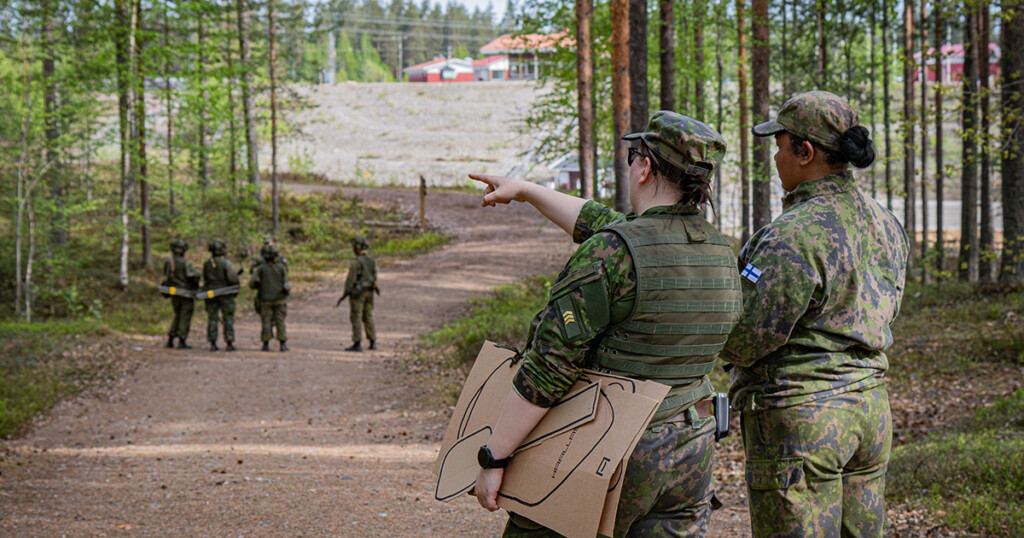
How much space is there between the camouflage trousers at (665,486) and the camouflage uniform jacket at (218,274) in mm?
12537

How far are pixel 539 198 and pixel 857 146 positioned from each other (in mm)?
1216

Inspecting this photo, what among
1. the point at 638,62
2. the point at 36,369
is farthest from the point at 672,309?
the point at 36,369

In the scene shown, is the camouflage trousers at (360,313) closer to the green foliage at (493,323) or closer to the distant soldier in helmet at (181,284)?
the green foliage at (493,323)

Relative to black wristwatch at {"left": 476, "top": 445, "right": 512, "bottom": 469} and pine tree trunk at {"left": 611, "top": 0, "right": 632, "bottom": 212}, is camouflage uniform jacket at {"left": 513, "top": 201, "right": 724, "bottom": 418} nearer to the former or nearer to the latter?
black wristwatch at {"left": 476, "top": 445, "right": 512, "bottom": 469}

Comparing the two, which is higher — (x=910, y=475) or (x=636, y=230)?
(x=636, y=230)

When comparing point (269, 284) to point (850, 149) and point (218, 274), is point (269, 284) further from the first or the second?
point (850, 149)

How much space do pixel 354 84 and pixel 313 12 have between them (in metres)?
38.8

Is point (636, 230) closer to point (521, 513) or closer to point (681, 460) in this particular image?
point (681, 460)

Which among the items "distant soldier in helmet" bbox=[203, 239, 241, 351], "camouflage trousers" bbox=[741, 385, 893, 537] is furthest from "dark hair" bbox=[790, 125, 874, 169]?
"distant soldier in helmet" bbox=[203, 239, 241, 351]

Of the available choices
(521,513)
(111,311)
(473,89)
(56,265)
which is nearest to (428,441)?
(521,513)

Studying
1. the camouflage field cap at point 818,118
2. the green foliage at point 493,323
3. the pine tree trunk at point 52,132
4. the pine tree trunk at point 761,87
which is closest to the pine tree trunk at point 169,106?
the pine tree trunk at point 52,132

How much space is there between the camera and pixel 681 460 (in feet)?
7.90

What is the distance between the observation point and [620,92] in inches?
523

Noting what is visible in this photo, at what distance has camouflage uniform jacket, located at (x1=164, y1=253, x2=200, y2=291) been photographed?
547 inches
